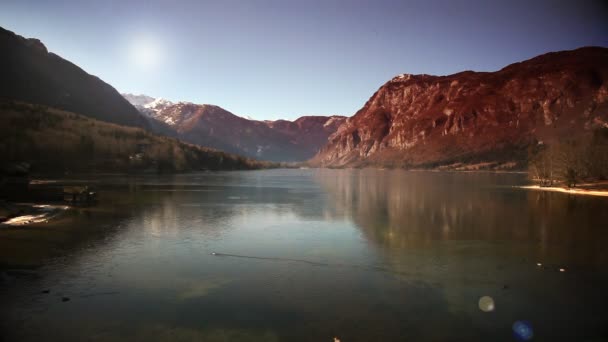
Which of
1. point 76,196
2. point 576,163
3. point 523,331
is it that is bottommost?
point 523,331

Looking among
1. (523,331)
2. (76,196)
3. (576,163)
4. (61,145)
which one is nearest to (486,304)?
(523,331)

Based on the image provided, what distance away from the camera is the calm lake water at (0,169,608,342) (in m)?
15.6

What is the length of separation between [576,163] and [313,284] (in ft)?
311

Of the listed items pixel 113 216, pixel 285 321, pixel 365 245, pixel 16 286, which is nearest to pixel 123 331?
pixel 285 321

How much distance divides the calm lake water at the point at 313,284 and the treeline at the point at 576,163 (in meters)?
58.2

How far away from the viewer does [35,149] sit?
14662 centimetres

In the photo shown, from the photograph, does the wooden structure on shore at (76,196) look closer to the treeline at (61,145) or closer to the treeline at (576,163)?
the treeline at (61,145)

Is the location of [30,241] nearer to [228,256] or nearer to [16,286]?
[16,286]

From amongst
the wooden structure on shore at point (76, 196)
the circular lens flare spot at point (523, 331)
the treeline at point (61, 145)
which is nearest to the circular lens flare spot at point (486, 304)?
the circular lens flare spot at point (523, 331)

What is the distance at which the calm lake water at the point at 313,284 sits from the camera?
1565cm

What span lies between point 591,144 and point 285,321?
11280 centimetres

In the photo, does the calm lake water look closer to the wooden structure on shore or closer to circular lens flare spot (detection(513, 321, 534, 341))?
circular lens flare spot (detection(513, 321, 534, 341))

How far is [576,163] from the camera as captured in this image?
9106 centimetres

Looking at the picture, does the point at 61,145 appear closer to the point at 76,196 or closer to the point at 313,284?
the point at 76,196
